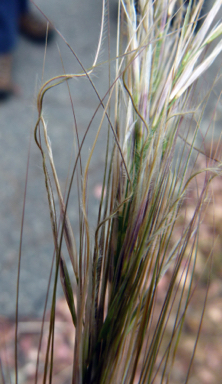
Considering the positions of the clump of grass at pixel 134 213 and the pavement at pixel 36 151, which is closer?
the clump of grass at pixel 134 213

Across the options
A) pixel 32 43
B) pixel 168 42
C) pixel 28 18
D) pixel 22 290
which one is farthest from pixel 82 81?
pixel 168 42

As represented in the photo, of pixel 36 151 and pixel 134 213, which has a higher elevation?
pixel 134 213

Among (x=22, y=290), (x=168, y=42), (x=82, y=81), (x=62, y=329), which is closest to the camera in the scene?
(x=168, y=42)

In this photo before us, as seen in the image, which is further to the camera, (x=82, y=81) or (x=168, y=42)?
(x=82, y=81)

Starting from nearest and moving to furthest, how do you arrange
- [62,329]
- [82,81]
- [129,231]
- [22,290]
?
[129,231], [62,329], [22,290], [82,81]

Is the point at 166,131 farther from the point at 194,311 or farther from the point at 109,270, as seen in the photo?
the point at 194,311

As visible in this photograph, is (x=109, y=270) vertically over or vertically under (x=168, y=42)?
under

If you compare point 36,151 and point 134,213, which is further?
point 36,151

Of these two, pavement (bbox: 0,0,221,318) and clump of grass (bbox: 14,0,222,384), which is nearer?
clump of grass (bbox: 14,0,222,384)
